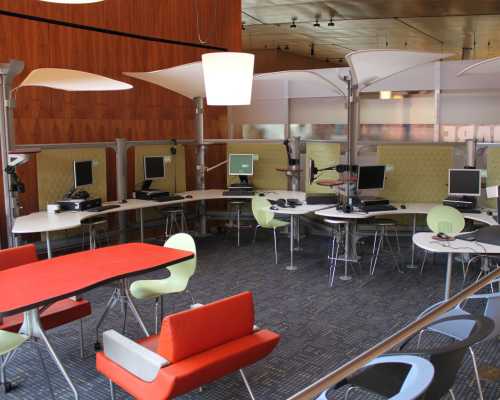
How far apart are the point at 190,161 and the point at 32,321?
18.4 ft

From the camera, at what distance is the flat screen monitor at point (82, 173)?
6266mm

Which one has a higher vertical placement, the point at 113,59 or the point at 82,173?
the point at 113,59

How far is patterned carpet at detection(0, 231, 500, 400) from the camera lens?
3.41 metres

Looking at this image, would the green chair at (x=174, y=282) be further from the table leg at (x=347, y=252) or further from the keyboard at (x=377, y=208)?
the keyboard at (x=377, y=208)

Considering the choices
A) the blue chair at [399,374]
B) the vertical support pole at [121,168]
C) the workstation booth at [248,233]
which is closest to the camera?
the blue chair at [399,374]

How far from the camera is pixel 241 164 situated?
7812mm

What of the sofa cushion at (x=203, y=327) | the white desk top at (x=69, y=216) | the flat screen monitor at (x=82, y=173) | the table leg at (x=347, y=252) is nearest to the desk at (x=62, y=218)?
the white desk top at (x=69, y=216)

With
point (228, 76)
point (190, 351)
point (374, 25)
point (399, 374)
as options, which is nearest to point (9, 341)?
point (190, 351)

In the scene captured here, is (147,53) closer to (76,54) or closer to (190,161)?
(76,54)

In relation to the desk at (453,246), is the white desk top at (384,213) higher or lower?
higher

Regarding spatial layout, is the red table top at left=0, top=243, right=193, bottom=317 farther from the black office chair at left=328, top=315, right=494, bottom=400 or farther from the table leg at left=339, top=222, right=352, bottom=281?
the table leg at left=339, top=222, right=352, bottom=281

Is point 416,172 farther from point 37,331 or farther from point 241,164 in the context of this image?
point 37,331

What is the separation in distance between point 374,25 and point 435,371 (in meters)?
10.8

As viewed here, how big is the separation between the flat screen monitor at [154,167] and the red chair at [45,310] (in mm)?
3531
